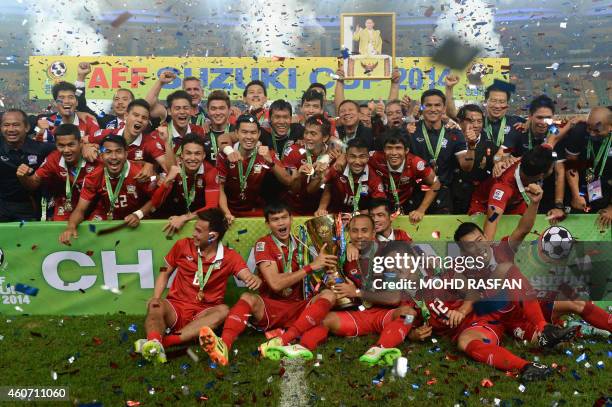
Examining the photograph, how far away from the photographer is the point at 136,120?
5.79 metres

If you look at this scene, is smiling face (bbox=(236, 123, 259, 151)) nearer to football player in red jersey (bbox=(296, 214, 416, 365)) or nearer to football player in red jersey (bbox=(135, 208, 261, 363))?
football player in red jersey (bbox=(135, 208, 261, 363))

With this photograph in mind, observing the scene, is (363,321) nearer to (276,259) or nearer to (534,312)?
(276,259)

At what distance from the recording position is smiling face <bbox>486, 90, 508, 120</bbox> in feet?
20.2

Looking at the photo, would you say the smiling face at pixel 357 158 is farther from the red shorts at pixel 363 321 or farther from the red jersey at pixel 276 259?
the red shorts at pixel 363 321

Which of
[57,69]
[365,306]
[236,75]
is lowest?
[365,306]

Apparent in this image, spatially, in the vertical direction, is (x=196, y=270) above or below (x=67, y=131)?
below

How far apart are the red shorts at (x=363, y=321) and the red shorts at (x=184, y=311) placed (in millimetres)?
1092

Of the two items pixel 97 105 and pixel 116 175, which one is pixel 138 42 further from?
pixel 116 175

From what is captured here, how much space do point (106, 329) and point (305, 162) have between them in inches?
96.3

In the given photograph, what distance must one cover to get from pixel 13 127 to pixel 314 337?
3849mm

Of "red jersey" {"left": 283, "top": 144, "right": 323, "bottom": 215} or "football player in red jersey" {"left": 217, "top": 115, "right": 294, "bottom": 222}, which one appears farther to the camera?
"red jersey" {"left": 283, "top": 144, "right": 323, "bottom": 215}

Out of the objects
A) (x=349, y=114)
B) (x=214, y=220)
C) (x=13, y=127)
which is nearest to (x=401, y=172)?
(x=349, y=114)

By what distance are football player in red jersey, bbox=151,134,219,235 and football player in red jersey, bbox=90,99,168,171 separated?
515mm

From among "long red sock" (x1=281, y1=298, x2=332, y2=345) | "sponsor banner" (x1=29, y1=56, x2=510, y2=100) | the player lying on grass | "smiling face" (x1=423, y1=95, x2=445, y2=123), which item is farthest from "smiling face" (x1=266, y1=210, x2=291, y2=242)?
"sponsor banner" (x1=29, y1=56, x2=510, y2=100)
